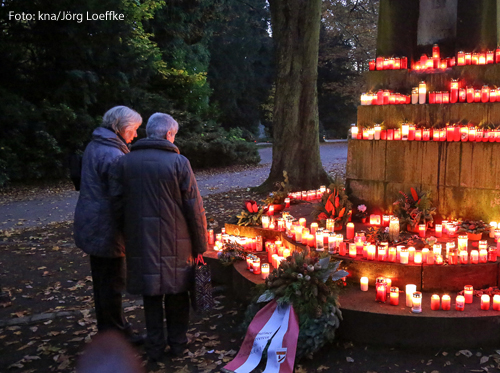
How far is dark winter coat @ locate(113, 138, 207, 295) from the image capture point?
382cm

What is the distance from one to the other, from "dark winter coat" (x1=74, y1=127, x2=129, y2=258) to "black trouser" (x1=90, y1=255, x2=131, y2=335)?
209mm

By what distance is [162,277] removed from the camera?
12.7 feet

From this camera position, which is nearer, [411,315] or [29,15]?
[411,315]

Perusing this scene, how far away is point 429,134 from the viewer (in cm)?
639

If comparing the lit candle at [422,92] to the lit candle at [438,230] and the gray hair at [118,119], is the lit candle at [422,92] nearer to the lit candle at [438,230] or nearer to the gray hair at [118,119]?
the lit candle at [438,230]

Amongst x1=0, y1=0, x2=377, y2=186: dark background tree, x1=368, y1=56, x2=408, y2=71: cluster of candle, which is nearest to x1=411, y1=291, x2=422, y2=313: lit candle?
x1=368, y1=56, x2=408, y2=71: cluster of candle

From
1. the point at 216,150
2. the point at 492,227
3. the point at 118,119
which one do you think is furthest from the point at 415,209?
the point at 216,150

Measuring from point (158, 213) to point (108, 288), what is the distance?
97 centimetres

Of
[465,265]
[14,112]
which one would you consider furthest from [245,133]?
[465,265]

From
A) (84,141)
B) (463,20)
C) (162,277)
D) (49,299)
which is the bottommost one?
(49,299)

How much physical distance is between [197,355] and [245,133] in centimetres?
2969

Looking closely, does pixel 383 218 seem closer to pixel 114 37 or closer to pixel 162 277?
pixel 162 277

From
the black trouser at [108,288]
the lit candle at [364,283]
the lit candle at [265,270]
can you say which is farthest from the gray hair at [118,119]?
the lit candle at [364,283]

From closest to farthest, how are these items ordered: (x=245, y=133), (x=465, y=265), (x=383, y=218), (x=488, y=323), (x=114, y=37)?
(x=488, y=323) < (x=465, y=265) < (x=383, y=218) < (x=114, y=37) < (x=245, y=133)
